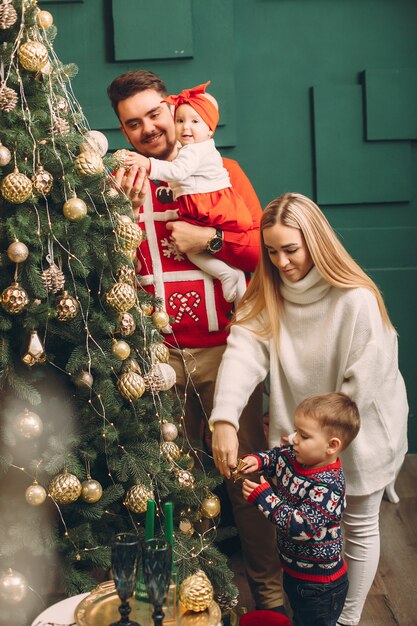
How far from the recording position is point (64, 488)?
1850 millimetres

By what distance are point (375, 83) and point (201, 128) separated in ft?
4.67

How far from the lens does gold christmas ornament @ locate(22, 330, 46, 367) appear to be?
71.3 inches

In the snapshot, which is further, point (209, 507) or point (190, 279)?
point (190, 279)

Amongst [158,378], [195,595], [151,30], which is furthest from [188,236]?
[151,30]

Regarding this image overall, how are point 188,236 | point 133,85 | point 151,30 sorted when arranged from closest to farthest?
point 188,236 → point 133,85 → point 151,30

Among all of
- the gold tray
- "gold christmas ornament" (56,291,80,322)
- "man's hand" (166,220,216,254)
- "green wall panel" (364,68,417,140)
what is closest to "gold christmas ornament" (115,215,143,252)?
"gold christmas ornament" (56,291,80,322)

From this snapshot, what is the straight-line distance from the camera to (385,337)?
2.12 meters

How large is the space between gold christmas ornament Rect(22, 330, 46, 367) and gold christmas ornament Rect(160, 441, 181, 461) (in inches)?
17.7

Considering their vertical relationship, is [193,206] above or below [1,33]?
below

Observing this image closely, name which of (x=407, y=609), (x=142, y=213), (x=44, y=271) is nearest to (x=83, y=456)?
(x=44, y=271)

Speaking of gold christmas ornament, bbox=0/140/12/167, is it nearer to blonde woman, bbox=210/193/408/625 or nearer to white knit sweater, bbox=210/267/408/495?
blonde woman, bbox=210/193/408/625

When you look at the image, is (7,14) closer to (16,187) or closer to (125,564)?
(16,187)

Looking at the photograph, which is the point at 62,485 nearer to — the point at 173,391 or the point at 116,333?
the point at 116,333

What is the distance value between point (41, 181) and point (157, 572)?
94 centimetres
